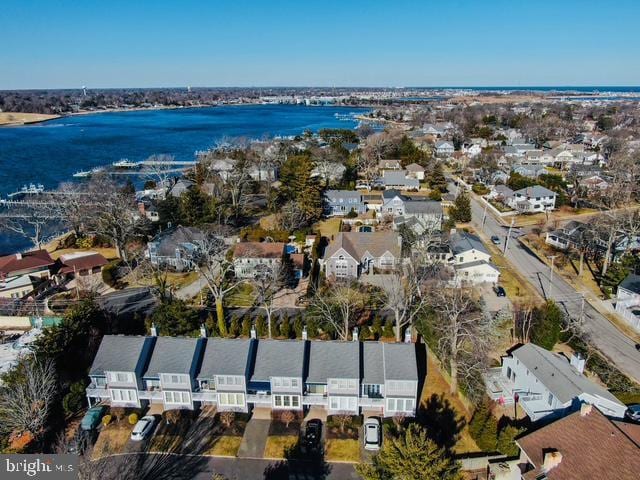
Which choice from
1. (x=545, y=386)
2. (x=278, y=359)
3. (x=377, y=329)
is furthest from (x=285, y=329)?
(x=545, y=386)

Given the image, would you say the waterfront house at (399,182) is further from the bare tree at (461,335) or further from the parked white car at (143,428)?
the parked white car at (143,428)

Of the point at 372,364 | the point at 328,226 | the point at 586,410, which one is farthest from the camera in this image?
the point at 328,226

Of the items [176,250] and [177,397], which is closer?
[177,397]

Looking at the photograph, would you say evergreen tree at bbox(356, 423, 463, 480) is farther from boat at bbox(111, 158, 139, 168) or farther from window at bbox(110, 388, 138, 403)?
boat at bbox(111, 158, 139, 168)

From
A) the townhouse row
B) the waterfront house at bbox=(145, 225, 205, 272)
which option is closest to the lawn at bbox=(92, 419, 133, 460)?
the townhouse row

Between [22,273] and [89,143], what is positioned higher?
[89,143]

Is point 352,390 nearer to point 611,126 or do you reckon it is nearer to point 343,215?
point 343,215

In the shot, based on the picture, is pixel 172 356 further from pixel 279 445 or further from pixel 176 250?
pixel 176 250

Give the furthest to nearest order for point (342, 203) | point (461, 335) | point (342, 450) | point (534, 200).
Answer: point (534, 200)
point (342, 203)
point (461, 335)
point (342, 450)
